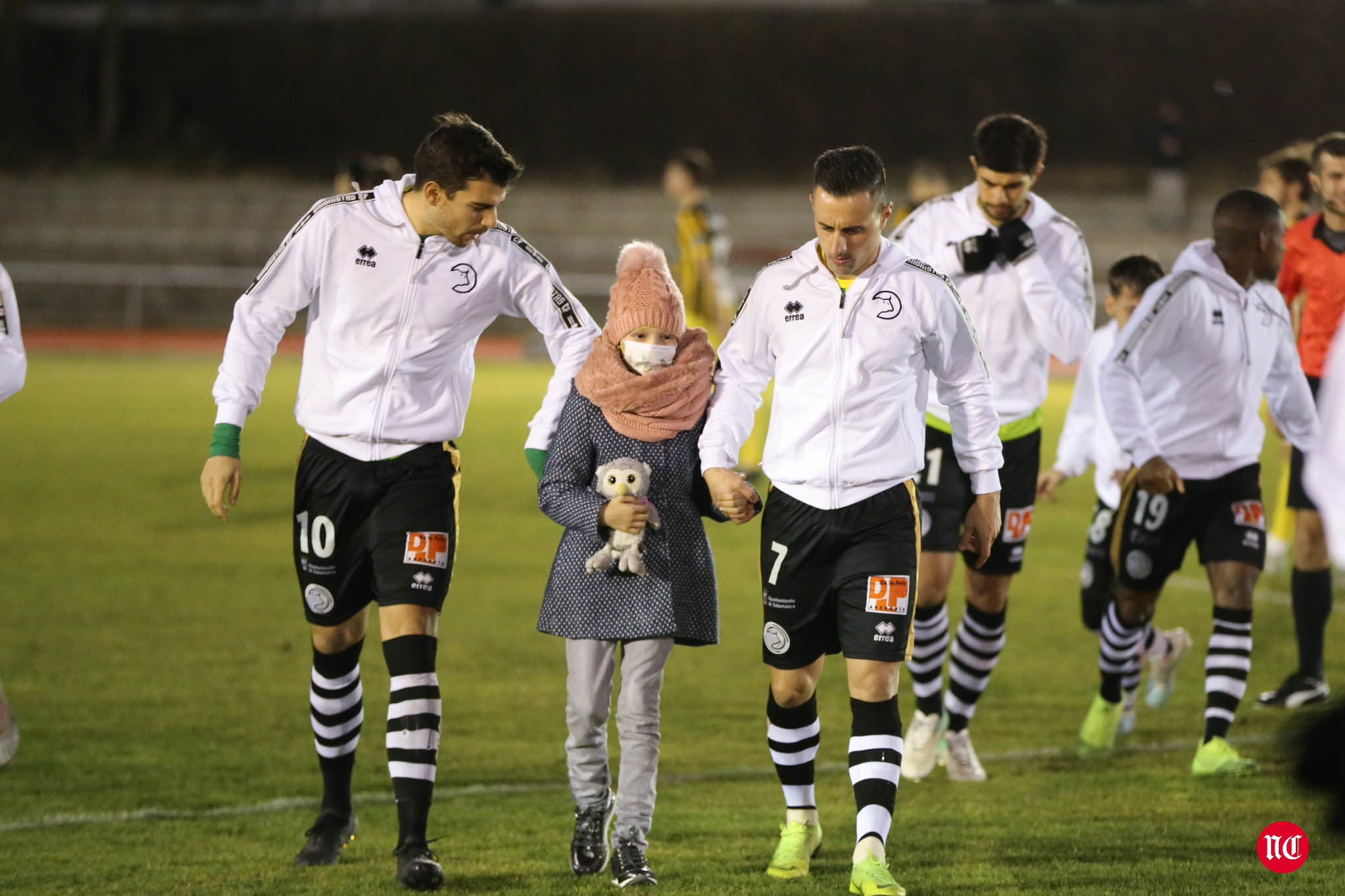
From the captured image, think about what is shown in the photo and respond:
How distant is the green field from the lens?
16.5 ft

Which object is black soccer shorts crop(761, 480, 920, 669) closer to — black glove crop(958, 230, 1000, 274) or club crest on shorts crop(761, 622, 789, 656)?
Result: club crest on shorts crop(761, 622, 789, 656)

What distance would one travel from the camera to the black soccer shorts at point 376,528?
497 cm

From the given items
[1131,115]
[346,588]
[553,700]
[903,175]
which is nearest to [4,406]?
[553,700]

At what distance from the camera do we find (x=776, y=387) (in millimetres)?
4902

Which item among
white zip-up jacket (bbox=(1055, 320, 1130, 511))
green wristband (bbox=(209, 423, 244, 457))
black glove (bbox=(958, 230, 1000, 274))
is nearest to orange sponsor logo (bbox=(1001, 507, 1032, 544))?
white zip-up jacket (bbox=(1055, 320, 1130, 511))

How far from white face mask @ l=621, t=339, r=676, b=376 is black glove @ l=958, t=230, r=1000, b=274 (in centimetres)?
176

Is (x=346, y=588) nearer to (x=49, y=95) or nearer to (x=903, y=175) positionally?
(x=903, y=175)

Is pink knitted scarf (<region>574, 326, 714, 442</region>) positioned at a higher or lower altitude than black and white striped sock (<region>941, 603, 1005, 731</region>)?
higher

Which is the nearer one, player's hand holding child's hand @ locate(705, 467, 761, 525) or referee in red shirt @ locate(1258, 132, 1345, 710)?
player's hand holding child's hand @ locate(705, 467, 761, 525)

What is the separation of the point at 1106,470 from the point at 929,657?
1527 mm

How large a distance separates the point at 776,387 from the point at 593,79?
145 ft

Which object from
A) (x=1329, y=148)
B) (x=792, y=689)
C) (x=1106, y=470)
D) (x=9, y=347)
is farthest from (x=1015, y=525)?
(x=9, y=347)

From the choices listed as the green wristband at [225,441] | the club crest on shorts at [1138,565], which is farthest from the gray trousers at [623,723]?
the club crest on shorts at [1138,565]

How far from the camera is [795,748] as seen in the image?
500cm
